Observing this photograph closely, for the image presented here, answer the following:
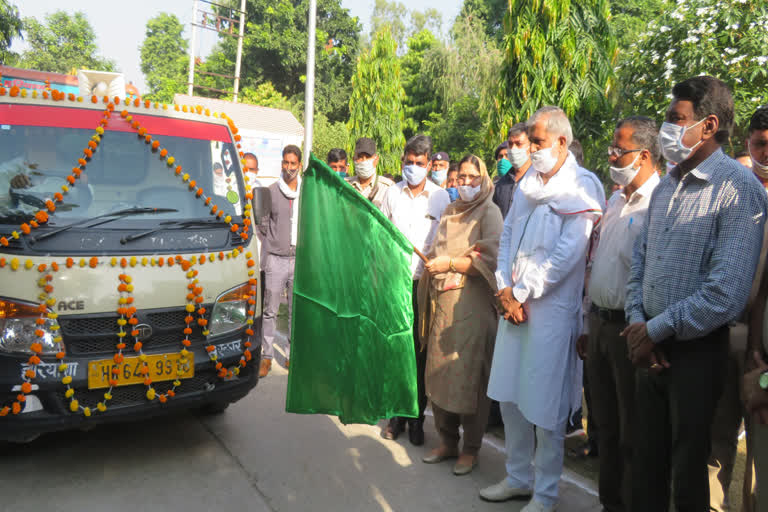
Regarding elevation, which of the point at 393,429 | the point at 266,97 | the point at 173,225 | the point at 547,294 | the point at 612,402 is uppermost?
the point at 266,97

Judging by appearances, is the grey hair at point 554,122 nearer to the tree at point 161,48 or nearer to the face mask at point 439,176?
the face mask at point 439,176

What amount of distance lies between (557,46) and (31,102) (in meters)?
8.16

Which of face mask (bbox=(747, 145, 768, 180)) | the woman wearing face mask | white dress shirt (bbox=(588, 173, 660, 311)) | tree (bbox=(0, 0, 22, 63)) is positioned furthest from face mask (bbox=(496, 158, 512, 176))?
tree (bbox=(0, 0, 22, 63))

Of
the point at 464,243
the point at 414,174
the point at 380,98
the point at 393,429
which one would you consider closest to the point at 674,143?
the point at 464,243

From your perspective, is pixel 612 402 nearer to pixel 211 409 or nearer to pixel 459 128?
pixel 211 409

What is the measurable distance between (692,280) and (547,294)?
2.75 feet

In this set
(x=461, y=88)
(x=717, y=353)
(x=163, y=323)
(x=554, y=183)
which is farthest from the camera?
(x=461, y=88)

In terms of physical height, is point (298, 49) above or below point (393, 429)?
above

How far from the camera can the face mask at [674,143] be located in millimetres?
2420

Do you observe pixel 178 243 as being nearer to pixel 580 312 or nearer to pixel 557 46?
pixel 580 312

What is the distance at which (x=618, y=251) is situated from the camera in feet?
9.46

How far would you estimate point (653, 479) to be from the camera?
8.45 ft

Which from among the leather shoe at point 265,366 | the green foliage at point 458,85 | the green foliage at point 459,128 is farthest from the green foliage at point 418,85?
the leather shoe at point 265,366

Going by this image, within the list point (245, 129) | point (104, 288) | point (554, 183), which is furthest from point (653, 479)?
point (245, 129)
